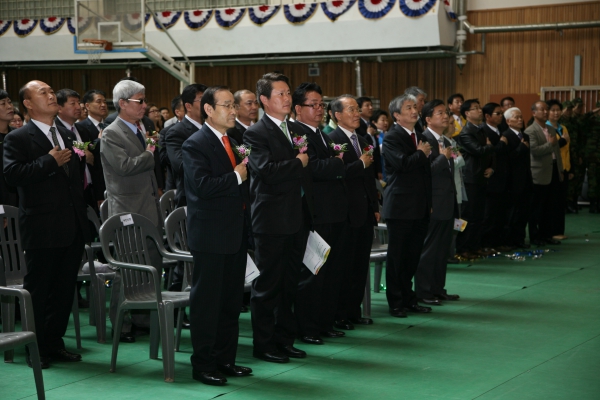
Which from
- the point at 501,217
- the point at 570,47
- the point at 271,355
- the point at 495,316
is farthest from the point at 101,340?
the point at 570,47

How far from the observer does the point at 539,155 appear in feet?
30.8

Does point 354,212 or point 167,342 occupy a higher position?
point 354,212

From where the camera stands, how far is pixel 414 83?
15.6 m

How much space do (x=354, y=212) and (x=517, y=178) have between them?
427 centimetres

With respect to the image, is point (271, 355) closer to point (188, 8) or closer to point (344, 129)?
point (344, 129)

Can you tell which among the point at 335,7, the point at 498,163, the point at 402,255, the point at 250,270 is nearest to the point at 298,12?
the point at 335,7

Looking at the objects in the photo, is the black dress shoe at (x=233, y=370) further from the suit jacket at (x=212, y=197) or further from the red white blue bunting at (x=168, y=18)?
the red white blue bunting at (x=168, y=18)

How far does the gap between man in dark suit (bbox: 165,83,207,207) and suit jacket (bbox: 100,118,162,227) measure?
43 centimetres

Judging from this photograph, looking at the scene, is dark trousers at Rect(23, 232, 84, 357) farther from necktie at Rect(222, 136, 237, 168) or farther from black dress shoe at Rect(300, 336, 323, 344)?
black dress shoe at Rect(300, 336, 323, 344)

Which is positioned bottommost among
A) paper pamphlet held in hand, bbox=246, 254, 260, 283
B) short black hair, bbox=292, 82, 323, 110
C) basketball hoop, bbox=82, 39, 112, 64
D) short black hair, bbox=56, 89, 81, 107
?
paper pamphlet held in hand, bbox=246, 254, 260, 283

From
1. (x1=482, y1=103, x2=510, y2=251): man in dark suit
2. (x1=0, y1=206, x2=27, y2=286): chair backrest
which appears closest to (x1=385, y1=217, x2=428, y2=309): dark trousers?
(x1=0, y1=206, x2=27, y2=286): chair backrest

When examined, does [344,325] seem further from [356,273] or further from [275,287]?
[275,287]

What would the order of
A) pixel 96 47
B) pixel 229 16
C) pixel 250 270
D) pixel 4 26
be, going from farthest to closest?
pixel 4 26, pixel 229 16, pixel 96 47, pixel 250 270

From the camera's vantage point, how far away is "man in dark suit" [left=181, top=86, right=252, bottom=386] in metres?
4.27
